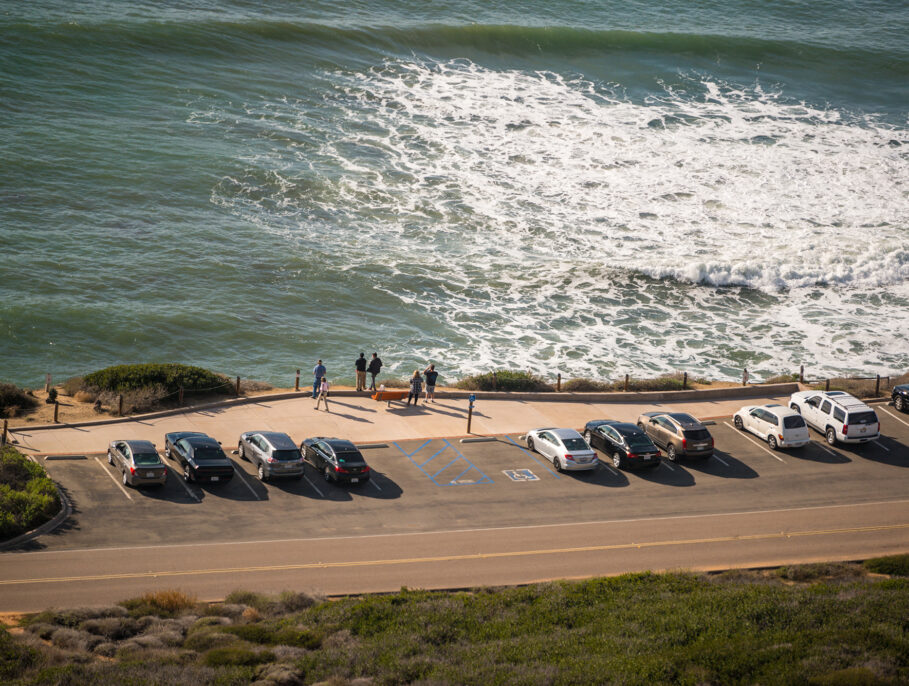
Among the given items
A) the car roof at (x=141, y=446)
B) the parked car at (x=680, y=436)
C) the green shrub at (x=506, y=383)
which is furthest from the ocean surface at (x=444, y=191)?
the car roof at (x=141, y=446)

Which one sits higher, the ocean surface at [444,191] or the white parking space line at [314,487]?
the ocean surface at [444,191]

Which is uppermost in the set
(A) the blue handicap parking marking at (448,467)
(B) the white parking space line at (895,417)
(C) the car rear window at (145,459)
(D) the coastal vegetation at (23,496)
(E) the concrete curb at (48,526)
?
(B) the white parking space line at (895,417)

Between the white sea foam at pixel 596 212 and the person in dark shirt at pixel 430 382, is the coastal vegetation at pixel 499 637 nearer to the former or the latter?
the person in dark shirt at pixel 430 382

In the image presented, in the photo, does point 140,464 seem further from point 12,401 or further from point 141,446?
point 12,401

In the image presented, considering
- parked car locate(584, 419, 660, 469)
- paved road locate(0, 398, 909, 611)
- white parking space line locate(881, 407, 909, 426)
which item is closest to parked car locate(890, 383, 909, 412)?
white parking space line locate(881, 407, 909, 426)

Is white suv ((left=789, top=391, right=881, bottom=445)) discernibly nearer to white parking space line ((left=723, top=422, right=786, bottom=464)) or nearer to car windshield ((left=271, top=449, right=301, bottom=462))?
white parking space line ((left=723, top=422, right=786, bottom=464))

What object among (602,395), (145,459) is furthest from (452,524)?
(602,395)
